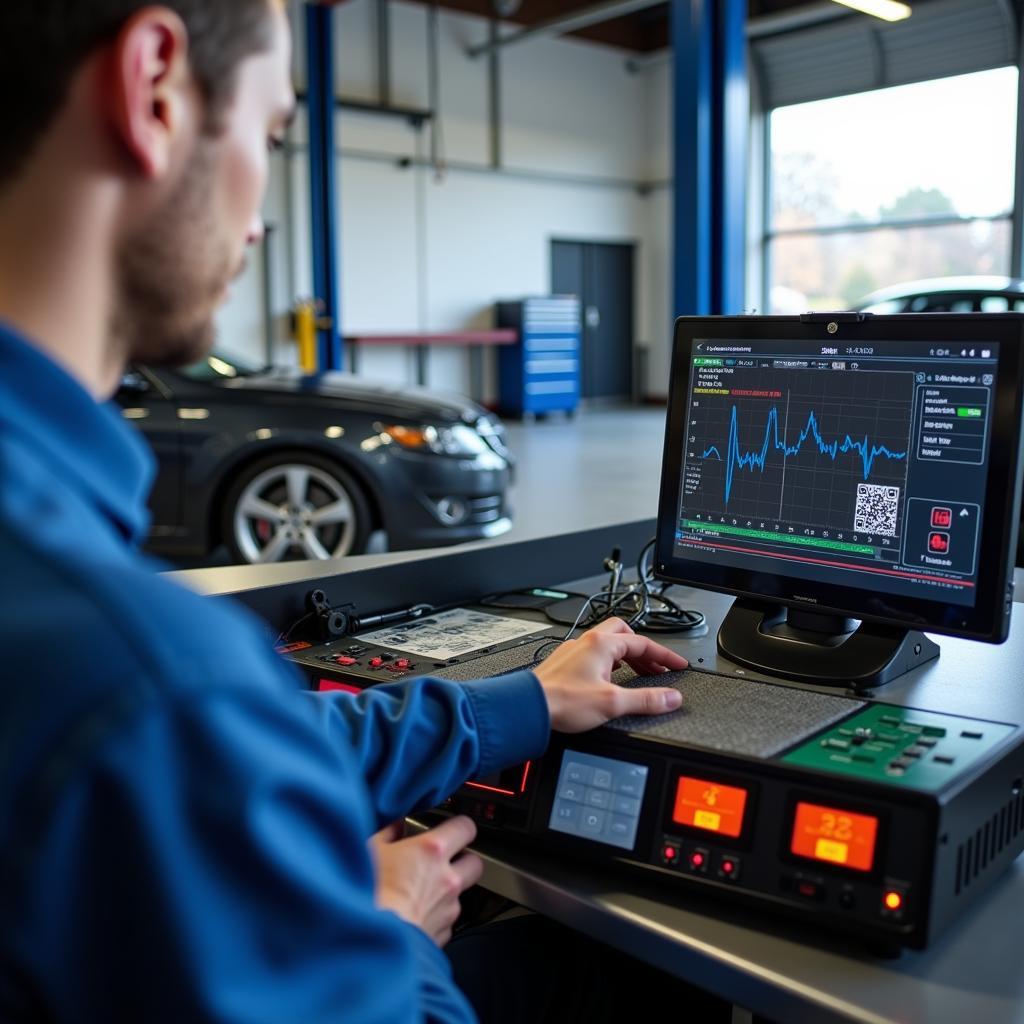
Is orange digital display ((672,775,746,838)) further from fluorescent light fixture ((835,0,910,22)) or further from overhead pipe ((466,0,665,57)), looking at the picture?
overhead pipe ((466,0,665,57))

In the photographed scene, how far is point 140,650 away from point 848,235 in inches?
502

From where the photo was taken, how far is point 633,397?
47.1 ft

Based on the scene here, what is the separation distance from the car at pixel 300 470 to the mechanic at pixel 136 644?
3557mm

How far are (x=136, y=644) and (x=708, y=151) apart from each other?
4.87 meters

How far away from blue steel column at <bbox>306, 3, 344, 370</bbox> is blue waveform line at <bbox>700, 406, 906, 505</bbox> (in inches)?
289

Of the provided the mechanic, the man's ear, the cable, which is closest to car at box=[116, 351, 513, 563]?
the cable

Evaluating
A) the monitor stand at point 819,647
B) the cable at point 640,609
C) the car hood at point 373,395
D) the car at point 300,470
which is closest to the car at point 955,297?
the car hood at point 373,395

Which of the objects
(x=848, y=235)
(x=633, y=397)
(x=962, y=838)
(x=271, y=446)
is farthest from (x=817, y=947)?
(x=633, y=397)

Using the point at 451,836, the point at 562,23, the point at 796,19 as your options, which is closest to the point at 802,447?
the point at 451,836

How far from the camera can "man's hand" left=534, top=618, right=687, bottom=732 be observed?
3.54ft

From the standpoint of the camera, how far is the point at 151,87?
625mm

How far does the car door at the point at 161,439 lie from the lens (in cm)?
439

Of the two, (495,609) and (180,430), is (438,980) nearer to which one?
(495,609)

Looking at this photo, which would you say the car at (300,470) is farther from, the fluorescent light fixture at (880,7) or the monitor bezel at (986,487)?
the monitor bezel at (986,487)
